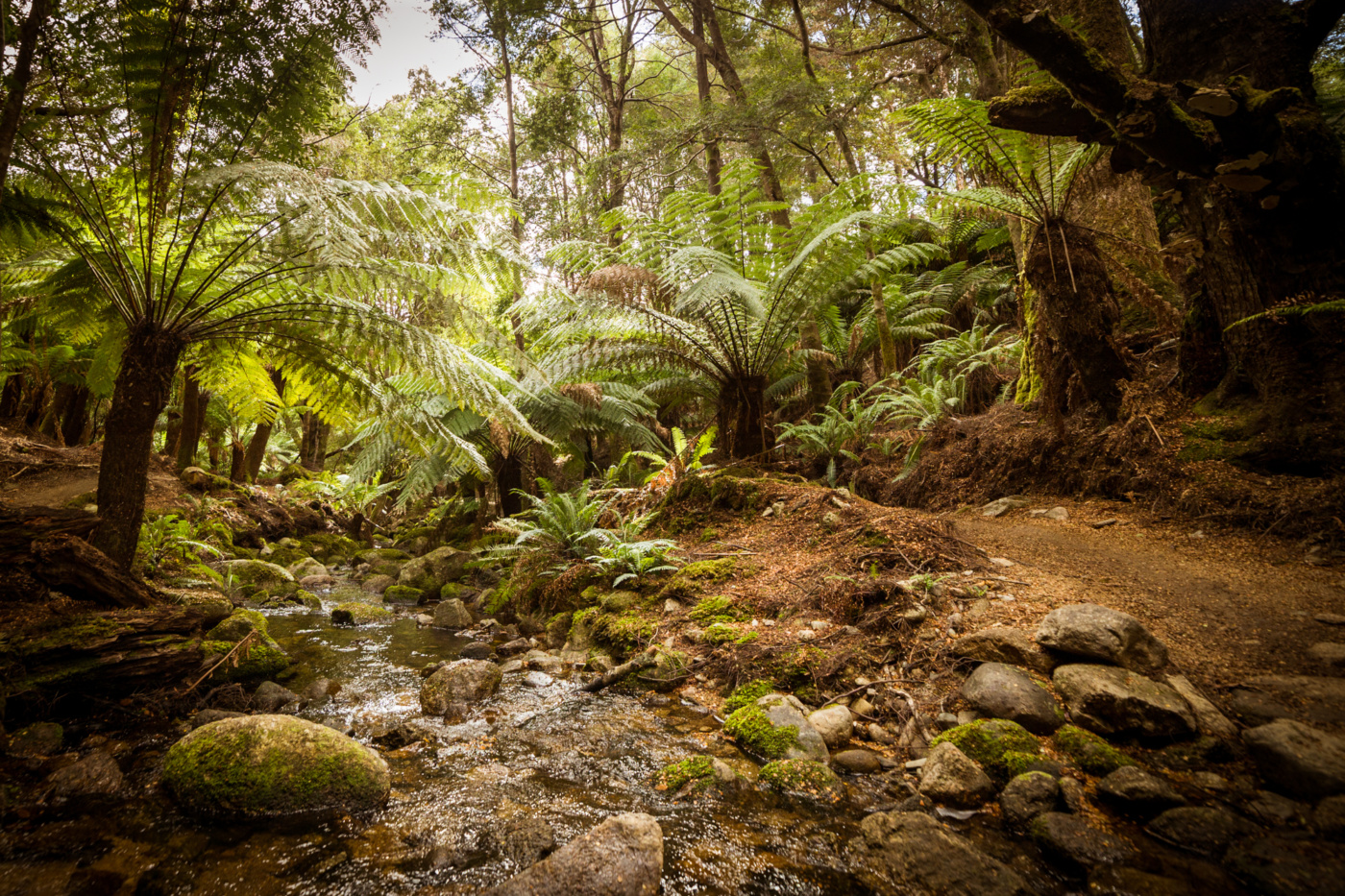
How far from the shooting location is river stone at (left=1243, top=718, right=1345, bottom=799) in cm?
122

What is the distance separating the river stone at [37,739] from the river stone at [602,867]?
5.87 ft

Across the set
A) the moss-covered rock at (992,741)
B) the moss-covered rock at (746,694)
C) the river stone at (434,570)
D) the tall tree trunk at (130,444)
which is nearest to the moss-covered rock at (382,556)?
the river stone at (434,570)

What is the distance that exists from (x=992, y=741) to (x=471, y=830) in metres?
1.54

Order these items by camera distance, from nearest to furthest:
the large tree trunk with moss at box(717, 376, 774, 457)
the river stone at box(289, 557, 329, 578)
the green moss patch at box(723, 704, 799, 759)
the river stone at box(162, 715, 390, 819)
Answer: the river stone at box(162, 715, 390, 819) → the green moss patch at box(723, 704, 799, 759) → the large tree trunk with moss at box(717, 376, 774, 457) → the river stone at box(289, 557, 329, 578)

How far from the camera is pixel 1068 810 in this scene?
4.50 feet

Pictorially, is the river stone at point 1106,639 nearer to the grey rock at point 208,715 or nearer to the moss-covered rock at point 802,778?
the moss-covered rock at point 802,778

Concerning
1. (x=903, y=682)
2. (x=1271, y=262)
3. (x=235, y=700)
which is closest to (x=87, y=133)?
(x=235, y=700)

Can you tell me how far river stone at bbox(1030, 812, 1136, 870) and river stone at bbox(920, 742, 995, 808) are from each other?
0.16 m

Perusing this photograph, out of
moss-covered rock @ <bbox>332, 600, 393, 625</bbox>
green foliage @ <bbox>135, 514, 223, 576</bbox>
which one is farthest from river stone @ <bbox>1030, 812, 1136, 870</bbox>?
green foliage @ <bbox>135, 514, 223, 576</bbox>

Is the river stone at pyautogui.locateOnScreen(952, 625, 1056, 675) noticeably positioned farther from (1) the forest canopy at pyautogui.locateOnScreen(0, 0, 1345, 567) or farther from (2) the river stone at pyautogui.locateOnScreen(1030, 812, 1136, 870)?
(1) the forest canopy at pyautogui.locateOnScreen(0, 0, 1345, 567)

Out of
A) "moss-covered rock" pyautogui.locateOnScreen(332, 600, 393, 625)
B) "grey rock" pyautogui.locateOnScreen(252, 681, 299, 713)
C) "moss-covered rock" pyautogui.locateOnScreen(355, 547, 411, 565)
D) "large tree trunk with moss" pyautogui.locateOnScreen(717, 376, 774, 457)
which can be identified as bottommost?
"moss-covered rock" pyautogui.locateOnScreen(355, 547, 411, 565)

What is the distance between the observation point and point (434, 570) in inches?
217

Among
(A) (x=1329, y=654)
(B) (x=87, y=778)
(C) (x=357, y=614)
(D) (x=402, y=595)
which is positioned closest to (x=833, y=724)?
(A) (x=1329, y=654)

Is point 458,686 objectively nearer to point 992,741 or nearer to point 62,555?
point 62,555
